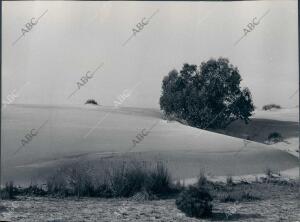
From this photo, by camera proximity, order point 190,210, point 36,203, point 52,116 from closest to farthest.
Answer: point 190,210 < point 36,203 < point 52,116

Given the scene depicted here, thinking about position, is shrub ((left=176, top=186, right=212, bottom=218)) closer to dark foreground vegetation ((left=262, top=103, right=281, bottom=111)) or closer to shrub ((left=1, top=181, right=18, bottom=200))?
shrub ((left=1, top=181, right=18, bottom=200))


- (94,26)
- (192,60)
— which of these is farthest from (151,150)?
(94,26)

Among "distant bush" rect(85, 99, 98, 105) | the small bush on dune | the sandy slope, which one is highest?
"distant bush" rect(85, 99, 98, 105)

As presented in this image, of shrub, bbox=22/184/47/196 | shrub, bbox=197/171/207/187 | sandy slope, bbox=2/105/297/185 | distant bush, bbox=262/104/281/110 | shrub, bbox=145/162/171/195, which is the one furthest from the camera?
distant bush, bbox=262/104/281/110

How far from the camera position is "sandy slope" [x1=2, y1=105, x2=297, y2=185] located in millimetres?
11664

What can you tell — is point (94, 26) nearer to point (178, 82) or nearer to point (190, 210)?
point (178, 82)

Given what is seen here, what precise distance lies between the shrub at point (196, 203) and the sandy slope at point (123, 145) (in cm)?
197

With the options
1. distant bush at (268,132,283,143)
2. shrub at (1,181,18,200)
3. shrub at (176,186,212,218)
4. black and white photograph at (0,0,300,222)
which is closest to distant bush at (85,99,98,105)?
black and white photograph at (0,0,300,222)

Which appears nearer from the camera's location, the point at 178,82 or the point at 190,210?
the point at 190,210

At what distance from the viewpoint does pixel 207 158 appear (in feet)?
39.0

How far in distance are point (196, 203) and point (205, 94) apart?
9.41 feet

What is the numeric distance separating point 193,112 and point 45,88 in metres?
3.62

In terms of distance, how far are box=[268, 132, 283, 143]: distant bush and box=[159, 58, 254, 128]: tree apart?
159cm

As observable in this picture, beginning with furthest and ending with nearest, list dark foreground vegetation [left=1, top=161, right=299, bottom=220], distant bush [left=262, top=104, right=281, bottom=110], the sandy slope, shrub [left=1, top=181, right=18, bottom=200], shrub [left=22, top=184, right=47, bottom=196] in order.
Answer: distant bush [left=262, top=104, right=281, bottom=110] < the sandy slope < shrub [left=22, top=184, right=47, bottom=196] < dark foreground vegetation [left=1, top=161, right=299, bottom=220] < shrub [left=1, top=181, right=18, bottom=200]
